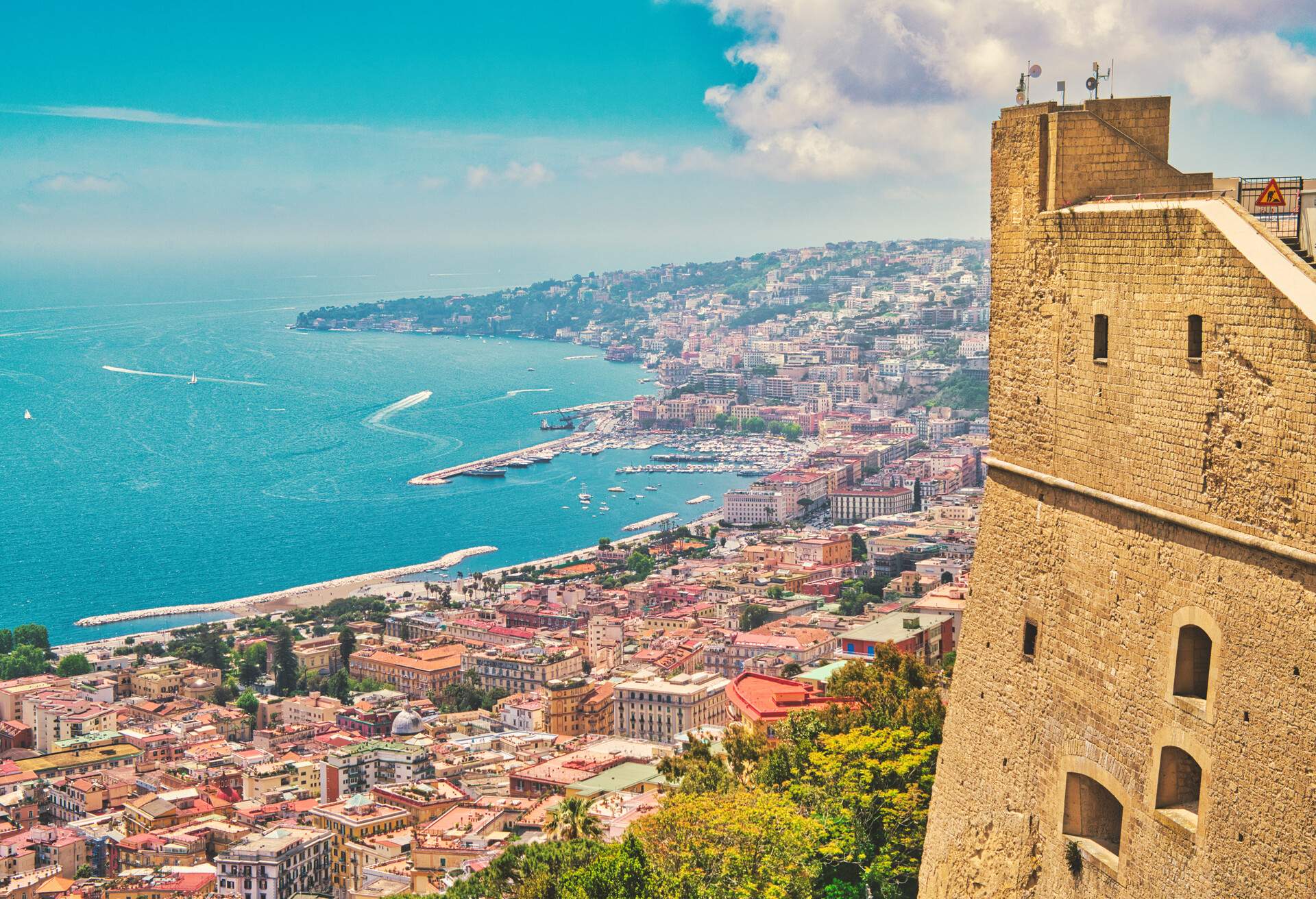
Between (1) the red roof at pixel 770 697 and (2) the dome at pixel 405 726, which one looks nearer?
(1) the red roof at pixel 770 697

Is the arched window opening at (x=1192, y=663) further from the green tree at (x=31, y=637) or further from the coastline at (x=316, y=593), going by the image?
the green tree at (x=31, y=637)

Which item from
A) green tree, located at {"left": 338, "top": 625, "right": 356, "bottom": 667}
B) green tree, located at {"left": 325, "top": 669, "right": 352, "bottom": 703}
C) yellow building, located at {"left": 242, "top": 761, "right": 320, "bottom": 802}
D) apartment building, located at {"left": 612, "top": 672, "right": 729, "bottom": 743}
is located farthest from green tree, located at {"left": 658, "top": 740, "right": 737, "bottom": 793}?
green tree, located at {"left": 338, "top": 625, "right": 356, "bottom": 667}

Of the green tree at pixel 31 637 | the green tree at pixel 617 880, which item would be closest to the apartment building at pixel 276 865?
the green tree at pixel 617 880

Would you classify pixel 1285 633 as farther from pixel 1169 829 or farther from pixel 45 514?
pixel 45 514

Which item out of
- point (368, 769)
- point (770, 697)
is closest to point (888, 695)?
point (770, 697)

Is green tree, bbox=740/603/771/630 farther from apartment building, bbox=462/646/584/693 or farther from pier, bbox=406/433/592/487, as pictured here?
pier, bbox=406/433/592/487

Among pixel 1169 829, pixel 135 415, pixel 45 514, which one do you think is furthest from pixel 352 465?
pixel 1169 829
